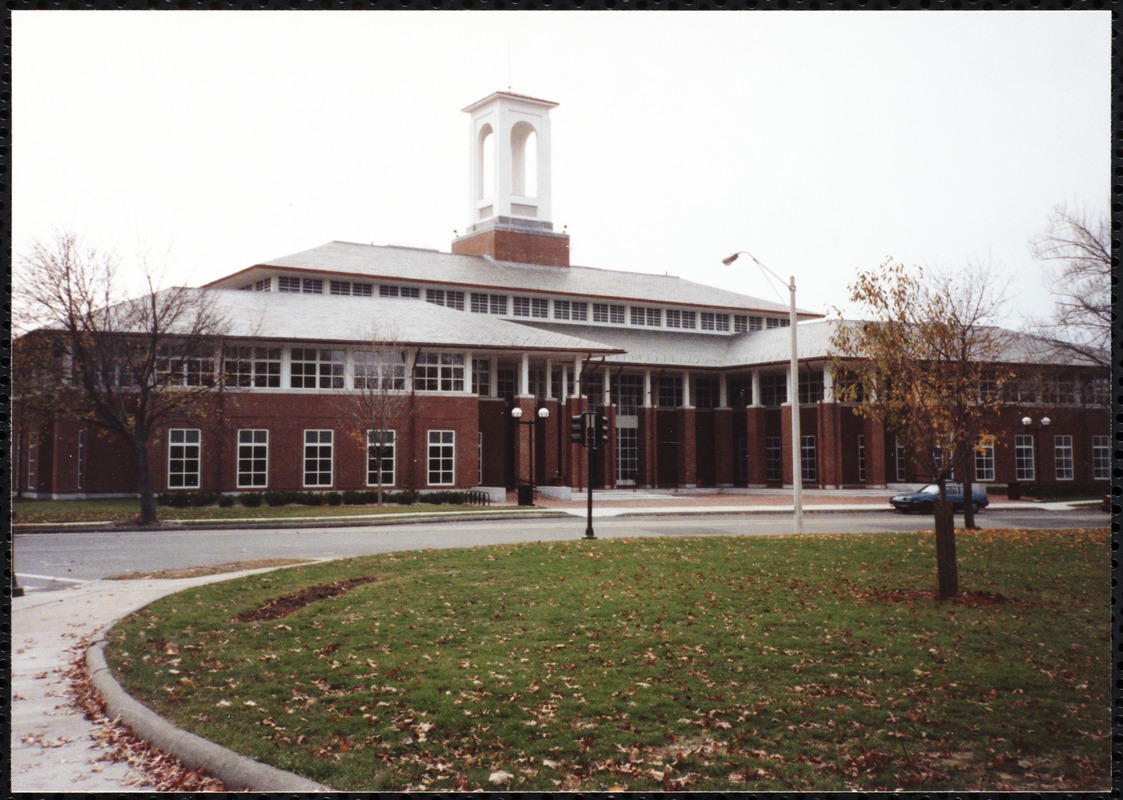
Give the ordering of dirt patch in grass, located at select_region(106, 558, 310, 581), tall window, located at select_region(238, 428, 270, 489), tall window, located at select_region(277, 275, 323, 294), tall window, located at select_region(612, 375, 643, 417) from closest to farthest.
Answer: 1. dirt patch in grass, located at select_region(106, 558, 310, 581)
2. tall window, located at select_region(238, 428, 270, 489)
3. tall window, located at select_region(277, 275, 323, 294)
4. tall window, located at select_region(612, 375, 643, 417)

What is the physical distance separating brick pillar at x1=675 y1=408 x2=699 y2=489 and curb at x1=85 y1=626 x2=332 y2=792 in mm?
44236

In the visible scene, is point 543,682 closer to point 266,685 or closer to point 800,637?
point 266,685

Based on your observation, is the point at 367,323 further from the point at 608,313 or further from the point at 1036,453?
the point at 1036,453

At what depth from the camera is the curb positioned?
592 centimetres

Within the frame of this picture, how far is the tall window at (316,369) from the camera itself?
38062 millimetres

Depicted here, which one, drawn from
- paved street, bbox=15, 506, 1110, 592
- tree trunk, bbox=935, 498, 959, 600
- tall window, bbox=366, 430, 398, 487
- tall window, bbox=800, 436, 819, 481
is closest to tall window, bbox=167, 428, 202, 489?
tall window, bbox=366, 430, 398, 487

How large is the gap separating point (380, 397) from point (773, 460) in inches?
903

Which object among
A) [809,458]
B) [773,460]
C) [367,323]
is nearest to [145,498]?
[367,323]

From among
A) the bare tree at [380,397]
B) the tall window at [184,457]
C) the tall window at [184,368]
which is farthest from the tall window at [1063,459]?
the tall window at [184,457]

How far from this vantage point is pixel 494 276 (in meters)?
53.7

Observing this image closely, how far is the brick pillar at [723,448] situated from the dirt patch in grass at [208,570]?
1449 inches

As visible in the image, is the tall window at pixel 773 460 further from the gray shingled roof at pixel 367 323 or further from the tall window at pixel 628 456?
the gray shingled roof at pixel 367 323

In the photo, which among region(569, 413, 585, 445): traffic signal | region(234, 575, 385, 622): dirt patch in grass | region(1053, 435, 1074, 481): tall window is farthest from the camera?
region(1053, 435, 1074, 481): tall window

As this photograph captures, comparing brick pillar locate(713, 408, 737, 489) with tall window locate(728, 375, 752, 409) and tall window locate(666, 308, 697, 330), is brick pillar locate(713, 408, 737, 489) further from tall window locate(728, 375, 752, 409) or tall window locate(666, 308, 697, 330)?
tall window locate(666, 308, 697, 330)
